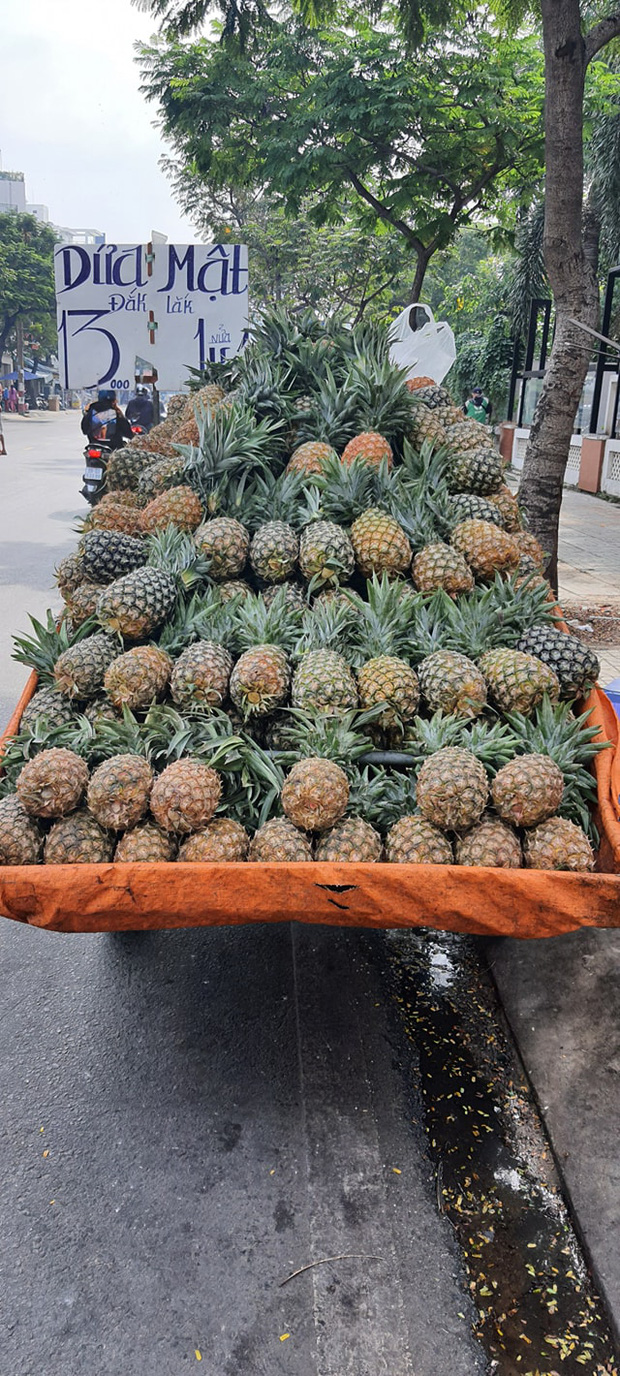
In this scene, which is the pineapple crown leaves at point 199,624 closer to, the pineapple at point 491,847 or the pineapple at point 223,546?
the pineapple at point 223,546

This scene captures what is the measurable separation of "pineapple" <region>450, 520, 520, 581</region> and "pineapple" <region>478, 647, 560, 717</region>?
0.63 metres

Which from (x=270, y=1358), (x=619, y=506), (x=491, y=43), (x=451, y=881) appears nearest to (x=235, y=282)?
(x=491, y=43)

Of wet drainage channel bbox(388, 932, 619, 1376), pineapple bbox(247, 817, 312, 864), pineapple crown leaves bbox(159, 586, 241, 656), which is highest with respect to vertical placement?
pineapple crown leaves bbox(159, 586, 241, 656)

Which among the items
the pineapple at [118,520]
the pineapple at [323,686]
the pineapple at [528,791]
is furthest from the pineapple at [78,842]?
the pineapple at [118,520]

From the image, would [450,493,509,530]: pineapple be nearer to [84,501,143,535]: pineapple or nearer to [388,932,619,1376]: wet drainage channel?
[84,501,143,535]: pineapple

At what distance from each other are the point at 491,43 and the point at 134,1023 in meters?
12.4

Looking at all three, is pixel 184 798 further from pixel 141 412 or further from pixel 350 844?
pixel 141 412

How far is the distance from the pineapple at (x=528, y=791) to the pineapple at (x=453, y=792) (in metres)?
0.06

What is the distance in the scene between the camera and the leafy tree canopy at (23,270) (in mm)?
49375

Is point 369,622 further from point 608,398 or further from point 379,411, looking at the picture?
point 608,398

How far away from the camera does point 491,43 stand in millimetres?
11234

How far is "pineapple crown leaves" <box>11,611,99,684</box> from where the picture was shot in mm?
3682

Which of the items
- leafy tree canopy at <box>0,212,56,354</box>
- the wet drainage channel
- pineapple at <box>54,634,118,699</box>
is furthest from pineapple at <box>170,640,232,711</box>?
leafy tree canopy at <box>0,212,56,354</box>

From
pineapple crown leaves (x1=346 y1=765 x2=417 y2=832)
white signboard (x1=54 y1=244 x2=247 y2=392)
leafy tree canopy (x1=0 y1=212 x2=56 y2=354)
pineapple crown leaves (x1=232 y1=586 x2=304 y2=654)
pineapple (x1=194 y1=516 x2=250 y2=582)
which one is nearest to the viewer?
pineapple crown leaves (x1=346 y1=765 x2=417 y2=832)
